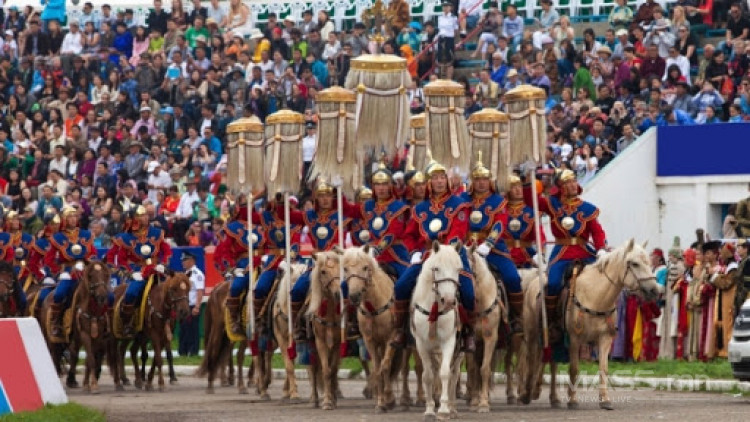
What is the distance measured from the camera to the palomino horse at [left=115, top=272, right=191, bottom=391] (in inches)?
1078

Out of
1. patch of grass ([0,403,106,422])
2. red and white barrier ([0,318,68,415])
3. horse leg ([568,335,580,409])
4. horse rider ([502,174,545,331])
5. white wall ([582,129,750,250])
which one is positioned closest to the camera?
patch of grass ([0,403,106,422])

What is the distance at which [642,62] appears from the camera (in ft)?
111

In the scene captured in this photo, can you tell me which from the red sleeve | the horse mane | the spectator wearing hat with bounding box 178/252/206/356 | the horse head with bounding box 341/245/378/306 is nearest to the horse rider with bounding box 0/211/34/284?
the spectator wearing hat with bounding box 178/252/206/356

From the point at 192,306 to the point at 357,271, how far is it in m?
12.0

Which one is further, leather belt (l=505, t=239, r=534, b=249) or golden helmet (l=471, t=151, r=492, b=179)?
leather belt (l=505, t=239, r=534, b=249)

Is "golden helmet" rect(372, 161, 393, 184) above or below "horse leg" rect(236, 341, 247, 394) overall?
above

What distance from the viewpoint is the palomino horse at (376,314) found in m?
21.2

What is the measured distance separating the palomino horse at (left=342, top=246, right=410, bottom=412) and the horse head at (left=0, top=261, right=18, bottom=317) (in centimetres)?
663

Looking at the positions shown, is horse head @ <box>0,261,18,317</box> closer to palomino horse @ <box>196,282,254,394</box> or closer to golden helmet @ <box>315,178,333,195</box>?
palomino horse @ <box>196,282,254,394</box>

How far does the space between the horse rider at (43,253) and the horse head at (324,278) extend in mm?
5964

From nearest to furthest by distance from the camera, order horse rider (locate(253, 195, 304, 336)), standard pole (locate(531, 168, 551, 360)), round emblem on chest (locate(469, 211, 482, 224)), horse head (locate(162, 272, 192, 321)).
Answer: round emblem on chest (locate(469, 211, 482, 224)) < standard pole (locate(531, 168, 551, 360)) < horse rider (locate(253, 195, 304, 336)) < horse head (locate(162, 272, 192, 321))

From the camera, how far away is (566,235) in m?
22.5

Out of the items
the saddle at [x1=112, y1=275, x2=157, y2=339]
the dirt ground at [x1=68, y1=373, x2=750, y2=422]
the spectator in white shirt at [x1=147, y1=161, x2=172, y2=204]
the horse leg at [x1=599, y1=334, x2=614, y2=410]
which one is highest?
the spectator in white shirt at [x1=147, y1=161, x2=172, y2=204]

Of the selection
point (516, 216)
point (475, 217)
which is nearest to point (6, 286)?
point (516, 216)
